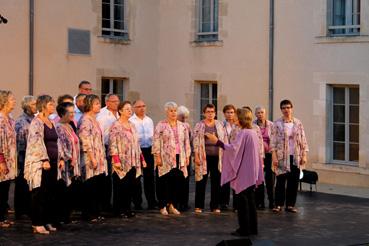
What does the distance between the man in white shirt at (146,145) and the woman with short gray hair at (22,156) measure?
1.95 meters

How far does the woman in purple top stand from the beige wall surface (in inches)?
261

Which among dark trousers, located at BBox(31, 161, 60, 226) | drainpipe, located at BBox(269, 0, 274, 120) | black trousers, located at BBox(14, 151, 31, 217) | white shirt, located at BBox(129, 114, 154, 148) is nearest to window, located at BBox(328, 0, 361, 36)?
drainpipe, located at BBox(269, 0, 274, 120)

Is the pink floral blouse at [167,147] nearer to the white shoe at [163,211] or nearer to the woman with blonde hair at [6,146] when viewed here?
the white shoe at [163,211]

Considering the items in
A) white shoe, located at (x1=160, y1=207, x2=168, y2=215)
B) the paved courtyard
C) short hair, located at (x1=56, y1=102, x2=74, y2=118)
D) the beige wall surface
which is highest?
the beige wall surface

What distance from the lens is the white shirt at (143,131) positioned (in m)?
13.3

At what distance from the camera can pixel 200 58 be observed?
66.0 feet

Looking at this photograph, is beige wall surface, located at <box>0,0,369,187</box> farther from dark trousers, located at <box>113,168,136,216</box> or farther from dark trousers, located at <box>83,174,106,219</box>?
dark trousers, located at <box>83,174,106,219</box>

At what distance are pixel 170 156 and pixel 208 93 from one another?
308 inches

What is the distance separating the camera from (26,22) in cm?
1802

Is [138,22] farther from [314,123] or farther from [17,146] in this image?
[17,146]

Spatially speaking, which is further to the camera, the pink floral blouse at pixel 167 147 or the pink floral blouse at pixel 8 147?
the pink floral blouse at pixel 167 147

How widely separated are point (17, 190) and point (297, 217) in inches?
169

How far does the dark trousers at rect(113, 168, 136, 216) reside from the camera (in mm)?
12125

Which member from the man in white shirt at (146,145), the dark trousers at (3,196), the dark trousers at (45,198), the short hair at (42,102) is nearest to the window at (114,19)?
the man in white shirt at (146,145)
